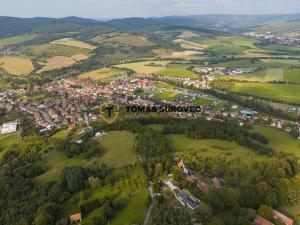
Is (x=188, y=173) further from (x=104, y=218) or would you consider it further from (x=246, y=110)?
(x=246, y=110)

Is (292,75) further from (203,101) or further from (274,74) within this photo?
(203,101)

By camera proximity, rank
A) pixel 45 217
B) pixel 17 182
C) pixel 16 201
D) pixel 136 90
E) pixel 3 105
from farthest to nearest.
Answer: pixel 136 90 → pixel 3 105 → pixel 17 182 → pixel 16 201 → pixel 45 217

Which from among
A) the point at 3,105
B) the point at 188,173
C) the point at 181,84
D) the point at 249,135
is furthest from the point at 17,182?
the point at 181,84

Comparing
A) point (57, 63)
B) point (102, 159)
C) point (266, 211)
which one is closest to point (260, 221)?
point (266, 211)

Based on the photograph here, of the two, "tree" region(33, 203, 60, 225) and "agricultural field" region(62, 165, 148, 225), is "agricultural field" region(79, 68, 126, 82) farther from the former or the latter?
"tree" region(33, 203, 60, 225)

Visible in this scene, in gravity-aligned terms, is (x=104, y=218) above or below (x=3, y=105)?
above

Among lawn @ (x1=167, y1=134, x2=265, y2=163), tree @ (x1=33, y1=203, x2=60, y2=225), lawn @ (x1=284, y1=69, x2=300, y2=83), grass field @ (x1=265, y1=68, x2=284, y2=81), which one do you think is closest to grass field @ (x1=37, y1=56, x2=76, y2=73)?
grass field @ (x1=265, y1=68, x2=284, y2=81)
